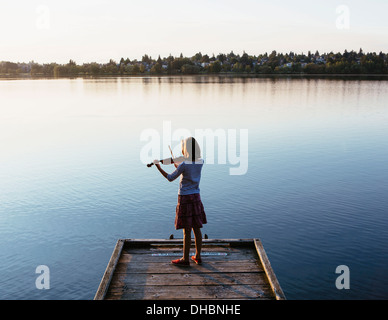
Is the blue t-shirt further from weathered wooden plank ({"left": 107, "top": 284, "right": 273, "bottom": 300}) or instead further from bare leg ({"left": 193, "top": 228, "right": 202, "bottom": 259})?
weathered wooden plank ({"left": 107, "top": 284, "right": 273, "bottom": 300})

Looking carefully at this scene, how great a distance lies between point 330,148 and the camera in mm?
27844

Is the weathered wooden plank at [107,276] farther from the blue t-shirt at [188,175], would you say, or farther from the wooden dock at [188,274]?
the blue t-shirt at [188,175]

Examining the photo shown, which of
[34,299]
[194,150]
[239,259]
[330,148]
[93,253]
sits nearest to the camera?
[194,150]

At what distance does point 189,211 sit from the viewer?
7.59 meters

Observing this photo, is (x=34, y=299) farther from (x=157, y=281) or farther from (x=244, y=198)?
(x=244, y=198)

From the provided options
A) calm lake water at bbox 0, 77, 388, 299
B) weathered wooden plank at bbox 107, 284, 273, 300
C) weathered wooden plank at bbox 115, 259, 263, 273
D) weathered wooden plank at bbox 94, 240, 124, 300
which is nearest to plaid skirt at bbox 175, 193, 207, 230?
weathered wooden plank at bbox 115, 259, 263, 273

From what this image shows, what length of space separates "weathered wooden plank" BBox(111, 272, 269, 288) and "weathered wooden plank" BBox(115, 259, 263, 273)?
5.9 inches

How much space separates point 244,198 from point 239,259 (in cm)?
900

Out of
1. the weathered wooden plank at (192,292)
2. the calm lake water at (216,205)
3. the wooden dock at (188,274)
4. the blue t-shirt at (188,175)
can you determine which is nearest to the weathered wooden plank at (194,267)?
the wooden dock at (188,274)

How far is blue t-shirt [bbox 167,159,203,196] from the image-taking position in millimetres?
7261

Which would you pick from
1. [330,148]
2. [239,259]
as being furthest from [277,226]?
[330,148]

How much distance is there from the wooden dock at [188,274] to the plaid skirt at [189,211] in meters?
0.97

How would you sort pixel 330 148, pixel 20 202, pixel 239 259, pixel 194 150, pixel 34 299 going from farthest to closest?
pixel 330 148 < pixel 20 202 < pixel 34 299 < pixel 239 259 < pixel 194 150

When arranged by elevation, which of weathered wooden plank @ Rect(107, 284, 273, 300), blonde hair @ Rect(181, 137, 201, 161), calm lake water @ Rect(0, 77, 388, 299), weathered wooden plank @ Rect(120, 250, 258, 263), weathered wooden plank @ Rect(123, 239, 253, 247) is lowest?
calm lake water @ Rect(0, 77, 388, 299)
